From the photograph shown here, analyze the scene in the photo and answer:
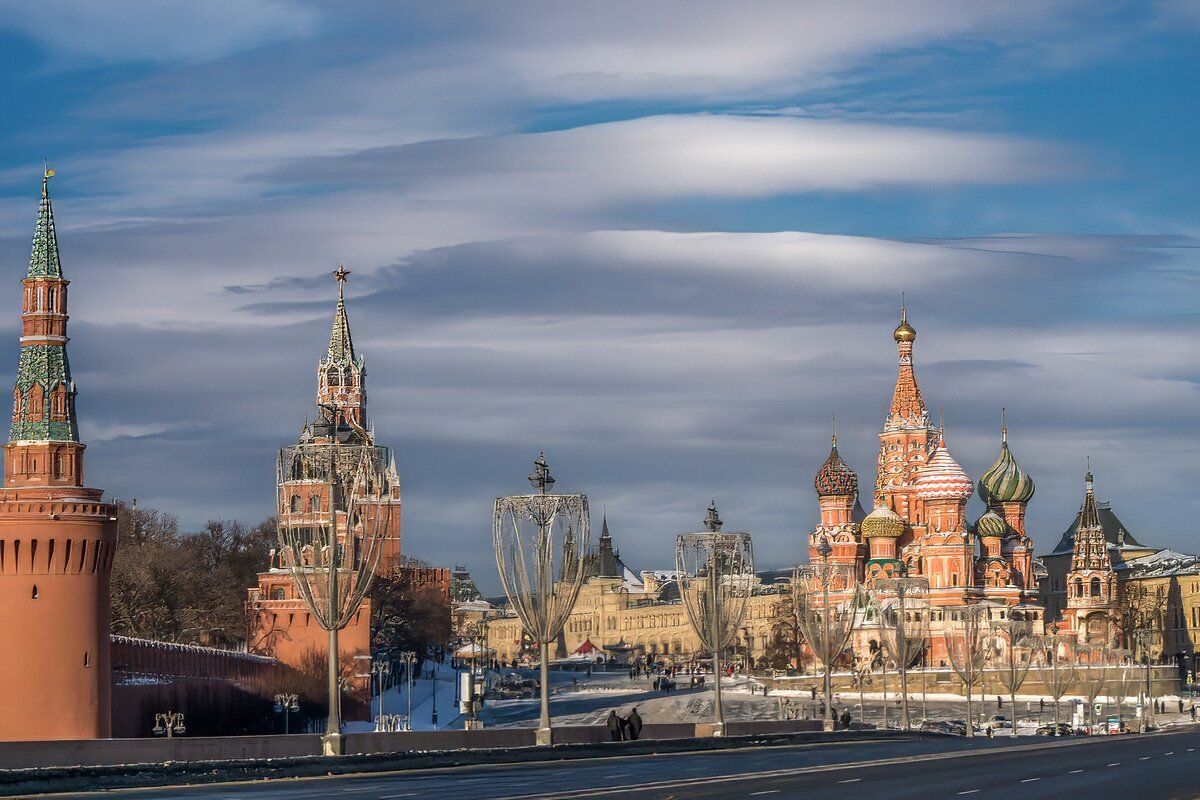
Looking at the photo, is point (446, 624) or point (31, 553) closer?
point (31, 553)

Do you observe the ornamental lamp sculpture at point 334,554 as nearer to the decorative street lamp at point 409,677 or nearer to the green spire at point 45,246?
the green spire at point 45,246

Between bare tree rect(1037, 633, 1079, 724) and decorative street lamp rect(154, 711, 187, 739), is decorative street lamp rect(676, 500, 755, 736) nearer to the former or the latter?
decorative street lamp rect(154, 711, 187, 739)

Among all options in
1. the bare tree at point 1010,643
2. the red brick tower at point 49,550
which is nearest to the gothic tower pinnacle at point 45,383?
the red brick tower at point 49,550

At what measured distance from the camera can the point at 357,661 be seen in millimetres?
138625

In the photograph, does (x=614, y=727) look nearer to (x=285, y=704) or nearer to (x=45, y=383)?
(x=45, y=383)

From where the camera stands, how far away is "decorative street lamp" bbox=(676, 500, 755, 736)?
278 feet

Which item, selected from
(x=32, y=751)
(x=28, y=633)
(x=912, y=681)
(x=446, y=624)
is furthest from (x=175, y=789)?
(x=446, y=624)

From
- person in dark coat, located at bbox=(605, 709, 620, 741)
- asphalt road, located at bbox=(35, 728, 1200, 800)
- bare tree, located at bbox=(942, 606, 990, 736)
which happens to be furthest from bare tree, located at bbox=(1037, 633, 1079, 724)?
asphalt road, located at bbox=(35, 728, 1200, 800)

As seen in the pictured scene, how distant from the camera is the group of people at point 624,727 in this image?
65125 millimetres

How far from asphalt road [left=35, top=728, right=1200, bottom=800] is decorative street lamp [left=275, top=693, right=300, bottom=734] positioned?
59.7 m

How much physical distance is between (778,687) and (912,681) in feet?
48.3

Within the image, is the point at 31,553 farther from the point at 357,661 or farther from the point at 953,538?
the point at 953,538

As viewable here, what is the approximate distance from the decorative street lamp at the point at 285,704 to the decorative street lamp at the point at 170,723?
1524 cm

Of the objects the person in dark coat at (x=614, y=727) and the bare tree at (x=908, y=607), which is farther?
the bare tree at (x=908, y=607)
